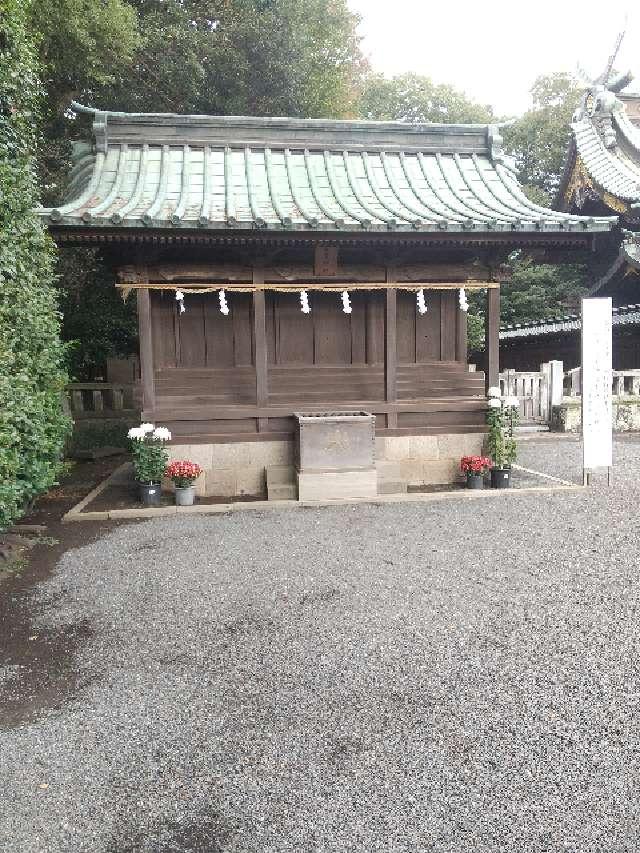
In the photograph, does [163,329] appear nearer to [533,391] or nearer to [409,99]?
[533,391]

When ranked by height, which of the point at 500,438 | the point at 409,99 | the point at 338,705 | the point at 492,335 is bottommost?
the point at 338,705

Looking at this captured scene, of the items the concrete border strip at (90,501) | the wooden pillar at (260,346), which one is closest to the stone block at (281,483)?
the wooden pillar at (260,346)

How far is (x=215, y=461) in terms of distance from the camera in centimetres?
967

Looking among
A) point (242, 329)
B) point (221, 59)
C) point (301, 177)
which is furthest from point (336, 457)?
point (221, 59)

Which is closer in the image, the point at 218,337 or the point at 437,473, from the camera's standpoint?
the point at 437,473

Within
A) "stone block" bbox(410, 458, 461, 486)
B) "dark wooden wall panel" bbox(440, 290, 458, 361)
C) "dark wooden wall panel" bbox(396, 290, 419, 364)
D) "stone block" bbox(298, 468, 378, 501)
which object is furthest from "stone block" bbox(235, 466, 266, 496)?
"dark wooden wall panel" bbox(440, 290, 458, 361)

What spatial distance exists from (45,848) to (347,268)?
8800 millimetres

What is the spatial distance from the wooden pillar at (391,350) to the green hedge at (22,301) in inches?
206

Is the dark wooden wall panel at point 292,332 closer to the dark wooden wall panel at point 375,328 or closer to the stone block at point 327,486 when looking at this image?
the dark wooden wall panel at point 375,328

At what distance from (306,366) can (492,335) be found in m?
3.40

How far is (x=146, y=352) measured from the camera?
9.25 meters

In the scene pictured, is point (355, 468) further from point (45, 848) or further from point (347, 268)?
point (45, 848)

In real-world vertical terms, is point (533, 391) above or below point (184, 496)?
above

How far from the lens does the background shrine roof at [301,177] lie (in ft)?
28.4
